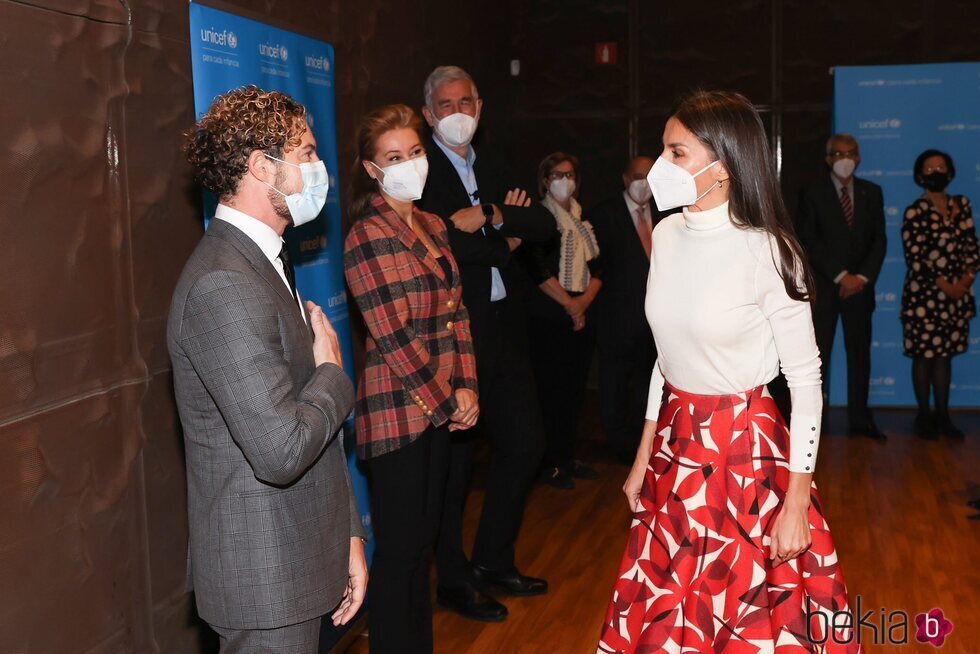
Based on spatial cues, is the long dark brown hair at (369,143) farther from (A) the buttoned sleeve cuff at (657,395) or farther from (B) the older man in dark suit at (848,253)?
(B) the older man in dark suit at (848,253)

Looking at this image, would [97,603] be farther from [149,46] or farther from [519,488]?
[519,488]

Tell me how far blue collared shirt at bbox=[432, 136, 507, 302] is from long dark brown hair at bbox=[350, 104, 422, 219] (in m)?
0.75

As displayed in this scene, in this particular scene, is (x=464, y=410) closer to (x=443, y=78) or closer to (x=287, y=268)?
(x=287, y=268)

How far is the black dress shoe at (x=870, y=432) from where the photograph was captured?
664 centimetres

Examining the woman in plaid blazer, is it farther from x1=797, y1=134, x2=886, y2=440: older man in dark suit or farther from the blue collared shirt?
x1=797, y1=134, x2=886, y2=440: older man in dark suit

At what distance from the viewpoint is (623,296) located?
5773 mm

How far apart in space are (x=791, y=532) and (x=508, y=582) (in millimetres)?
2005

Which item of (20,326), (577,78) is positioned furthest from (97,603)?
(577,78)

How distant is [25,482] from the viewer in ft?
7.51

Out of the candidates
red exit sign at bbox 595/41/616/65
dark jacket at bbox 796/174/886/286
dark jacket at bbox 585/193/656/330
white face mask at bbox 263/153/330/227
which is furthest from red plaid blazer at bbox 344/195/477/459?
red exit sign at bbox 595/41/616/65

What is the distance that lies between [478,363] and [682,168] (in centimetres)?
150

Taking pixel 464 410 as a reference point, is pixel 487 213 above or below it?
above

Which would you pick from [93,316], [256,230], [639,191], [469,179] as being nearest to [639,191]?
[639,191]

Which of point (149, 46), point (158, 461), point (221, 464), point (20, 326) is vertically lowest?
point (158, 461)
